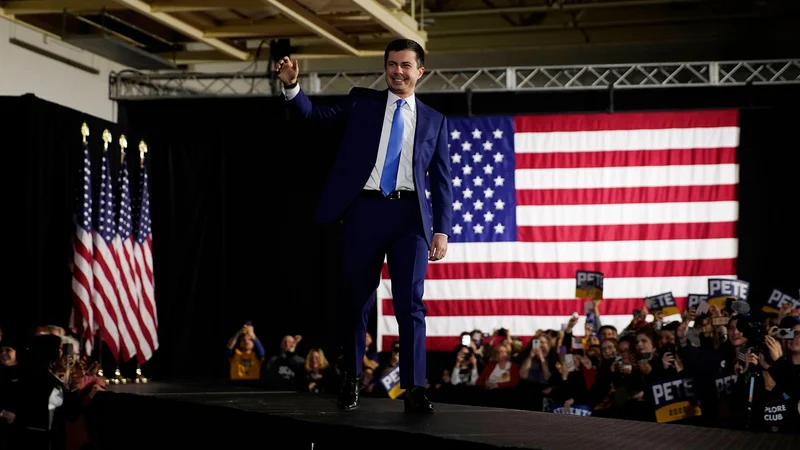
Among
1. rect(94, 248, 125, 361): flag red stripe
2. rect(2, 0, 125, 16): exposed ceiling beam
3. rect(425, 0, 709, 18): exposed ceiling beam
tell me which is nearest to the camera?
rect(2, 0, 125, 16): exposed ceiling beam

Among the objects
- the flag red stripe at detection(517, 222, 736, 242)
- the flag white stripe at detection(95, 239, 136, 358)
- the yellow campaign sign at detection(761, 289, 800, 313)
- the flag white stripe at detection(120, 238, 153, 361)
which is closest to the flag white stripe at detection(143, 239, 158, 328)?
the flag white stripe at detection(120, 238, 153, 361)

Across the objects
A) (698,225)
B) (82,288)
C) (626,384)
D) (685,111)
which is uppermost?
(685,111)

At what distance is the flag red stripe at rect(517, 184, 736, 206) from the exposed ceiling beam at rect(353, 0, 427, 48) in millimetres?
2121

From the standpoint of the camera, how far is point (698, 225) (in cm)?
1047

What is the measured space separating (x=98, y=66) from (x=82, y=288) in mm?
3154

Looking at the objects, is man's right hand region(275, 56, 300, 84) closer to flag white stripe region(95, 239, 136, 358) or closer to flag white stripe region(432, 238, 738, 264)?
flag white stripe region(95, 239, 136, 358)

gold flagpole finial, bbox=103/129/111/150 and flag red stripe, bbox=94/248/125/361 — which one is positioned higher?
gold flagpole finial, bbox=103/129/111/150

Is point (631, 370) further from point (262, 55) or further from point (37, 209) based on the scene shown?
point (262, 55)

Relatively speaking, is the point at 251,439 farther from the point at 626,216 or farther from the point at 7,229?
the point at 626,216

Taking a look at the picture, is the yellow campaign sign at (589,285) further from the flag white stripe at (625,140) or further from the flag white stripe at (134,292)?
the flag white stripe at (134,292)

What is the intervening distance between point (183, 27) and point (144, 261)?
2.17m

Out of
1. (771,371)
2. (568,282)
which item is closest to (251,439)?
(771,371)

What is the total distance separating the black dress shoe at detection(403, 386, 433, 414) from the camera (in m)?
3.62

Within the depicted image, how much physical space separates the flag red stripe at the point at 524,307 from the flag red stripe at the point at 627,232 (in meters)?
0.62
